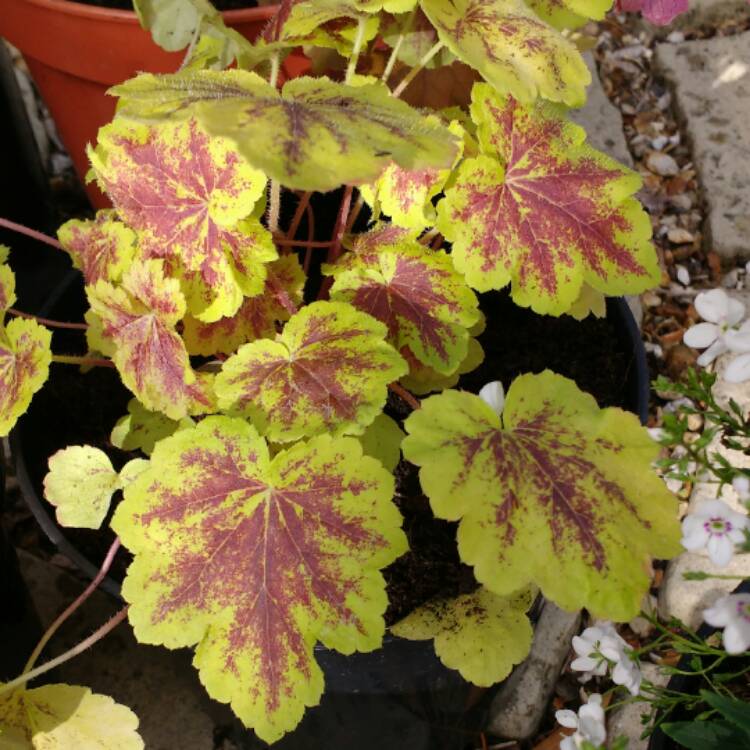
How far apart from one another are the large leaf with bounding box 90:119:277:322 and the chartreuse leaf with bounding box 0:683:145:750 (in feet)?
1.46

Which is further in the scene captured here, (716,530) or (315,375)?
(315,375)

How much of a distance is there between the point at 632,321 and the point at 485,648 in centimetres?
55

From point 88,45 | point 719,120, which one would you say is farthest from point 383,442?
point 719,120

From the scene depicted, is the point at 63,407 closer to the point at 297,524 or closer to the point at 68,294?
the point at 68,294

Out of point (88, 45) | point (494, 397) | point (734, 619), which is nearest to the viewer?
point (734, 619)

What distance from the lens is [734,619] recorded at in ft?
2.62

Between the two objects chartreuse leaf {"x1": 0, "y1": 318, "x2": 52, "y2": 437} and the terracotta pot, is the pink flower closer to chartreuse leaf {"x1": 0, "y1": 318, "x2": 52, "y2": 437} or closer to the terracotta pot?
the terracotta pot

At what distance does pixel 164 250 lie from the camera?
1097 millimetres

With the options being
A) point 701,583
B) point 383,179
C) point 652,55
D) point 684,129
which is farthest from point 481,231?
point 652,55

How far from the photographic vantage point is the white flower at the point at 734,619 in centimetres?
79

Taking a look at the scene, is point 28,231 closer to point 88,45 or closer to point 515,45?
point 88,45

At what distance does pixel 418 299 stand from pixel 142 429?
0.38m

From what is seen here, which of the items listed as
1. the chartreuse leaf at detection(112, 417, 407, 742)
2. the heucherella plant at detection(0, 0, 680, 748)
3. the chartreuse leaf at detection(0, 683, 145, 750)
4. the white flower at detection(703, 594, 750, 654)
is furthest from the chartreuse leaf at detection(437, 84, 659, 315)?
the chartreuse leaf at detection(0, 683, 145, 750)

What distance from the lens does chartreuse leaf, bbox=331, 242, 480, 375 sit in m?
1.15
